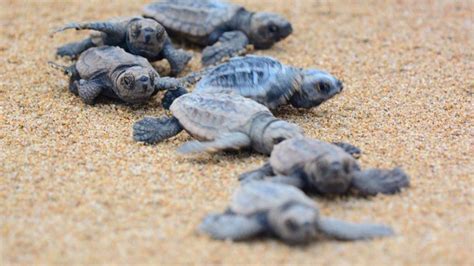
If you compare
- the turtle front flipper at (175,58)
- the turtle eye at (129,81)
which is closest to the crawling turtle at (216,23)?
the turtle front flipper at (175,58)

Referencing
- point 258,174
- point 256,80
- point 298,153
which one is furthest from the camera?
point 256,80

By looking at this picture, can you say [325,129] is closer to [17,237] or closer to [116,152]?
[116,152]

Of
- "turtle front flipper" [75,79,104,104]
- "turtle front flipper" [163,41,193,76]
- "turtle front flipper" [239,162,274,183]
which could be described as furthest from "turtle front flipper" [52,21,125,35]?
"turtle front flipper" [239,162,274,183]

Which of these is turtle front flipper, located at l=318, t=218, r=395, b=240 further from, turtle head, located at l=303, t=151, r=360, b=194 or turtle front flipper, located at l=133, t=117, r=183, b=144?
turtle front flipper, located at l=133, t=117, r=183, b=144

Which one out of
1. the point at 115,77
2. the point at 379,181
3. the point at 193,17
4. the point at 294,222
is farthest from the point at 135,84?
the point at 294,222

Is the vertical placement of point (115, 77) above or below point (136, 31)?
below

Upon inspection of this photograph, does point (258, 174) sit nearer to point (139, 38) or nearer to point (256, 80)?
point (256, 80)
